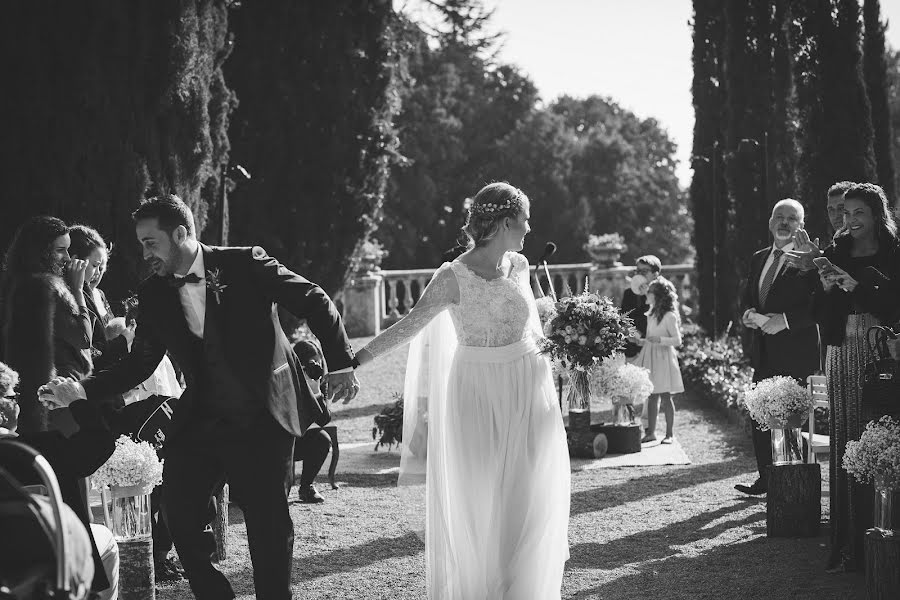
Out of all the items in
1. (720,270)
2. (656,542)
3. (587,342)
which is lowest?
(656,542)

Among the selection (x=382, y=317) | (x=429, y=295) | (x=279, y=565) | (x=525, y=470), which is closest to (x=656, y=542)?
(x=525, y=470)

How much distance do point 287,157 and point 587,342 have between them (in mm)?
10752

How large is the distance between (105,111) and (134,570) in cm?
618

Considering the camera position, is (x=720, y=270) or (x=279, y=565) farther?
(x=720, y=270)

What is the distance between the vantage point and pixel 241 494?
4.56 meters

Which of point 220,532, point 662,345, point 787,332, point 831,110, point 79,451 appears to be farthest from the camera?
point 831,110

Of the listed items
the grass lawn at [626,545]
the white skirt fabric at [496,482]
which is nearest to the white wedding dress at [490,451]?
the white skirt fabric at [496,482]

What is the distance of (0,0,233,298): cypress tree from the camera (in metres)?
10.0

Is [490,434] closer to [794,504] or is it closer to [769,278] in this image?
[794,504]

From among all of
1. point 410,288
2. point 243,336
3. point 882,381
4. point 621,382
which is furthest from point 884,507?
point 410,288

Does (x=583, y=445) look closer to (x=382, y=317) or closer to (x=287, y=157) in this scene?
(x=287, y=157)

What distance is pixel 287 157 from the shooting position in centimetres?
1717

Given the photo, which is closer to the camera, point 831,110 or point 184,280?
point 184,280

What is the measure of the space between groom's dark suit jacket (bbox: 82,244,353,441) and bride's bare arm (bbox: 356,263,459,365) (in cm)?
64
